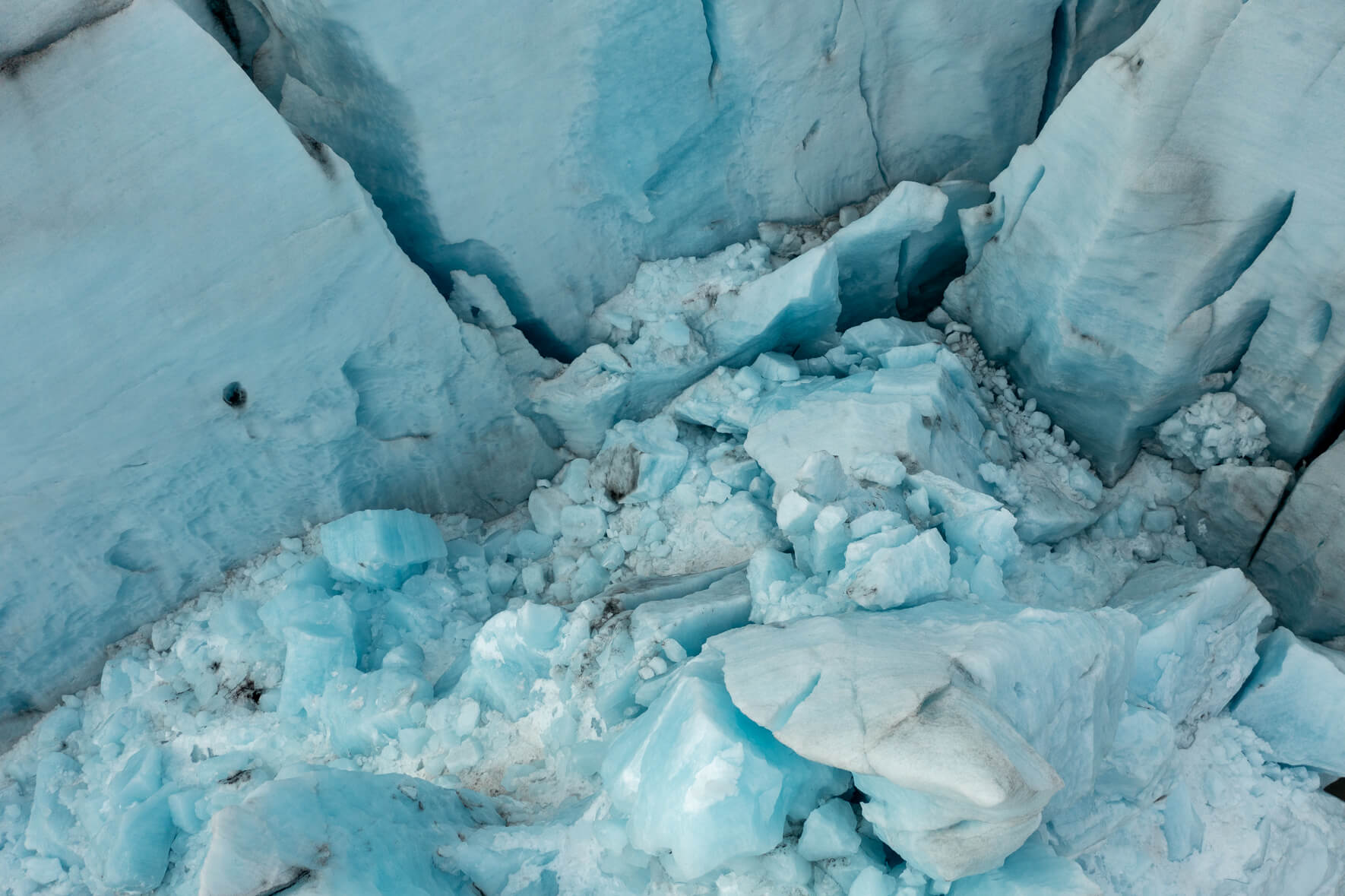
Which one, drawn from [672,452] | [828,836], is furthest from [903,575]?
[672,452]

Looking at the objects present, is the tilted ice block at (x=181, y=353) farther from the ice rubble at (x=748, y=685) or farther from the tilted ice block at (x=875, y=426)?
the tilted ice block at (x=875, y=426)

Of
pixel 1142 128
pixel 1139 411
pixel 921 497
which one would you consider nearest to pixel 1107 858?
pixel 921 497

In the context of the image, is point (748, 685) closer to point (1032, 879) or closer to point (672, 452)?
point (1032, 879)

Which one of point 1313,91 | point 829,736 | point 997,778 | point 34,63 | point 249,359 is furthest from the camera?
point 249,359

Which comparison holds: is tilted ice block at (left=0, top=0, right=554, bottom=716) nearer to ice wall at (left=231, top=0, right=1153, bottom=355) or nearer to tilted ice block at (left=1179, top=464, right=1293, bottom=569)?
ice wall at (left=231, top=0, right=1153, bottom=355)

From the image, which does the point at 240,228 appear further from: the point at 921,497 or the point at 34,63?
the point at 921,497

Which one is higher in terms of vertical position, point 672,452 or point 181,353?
point 181,353
